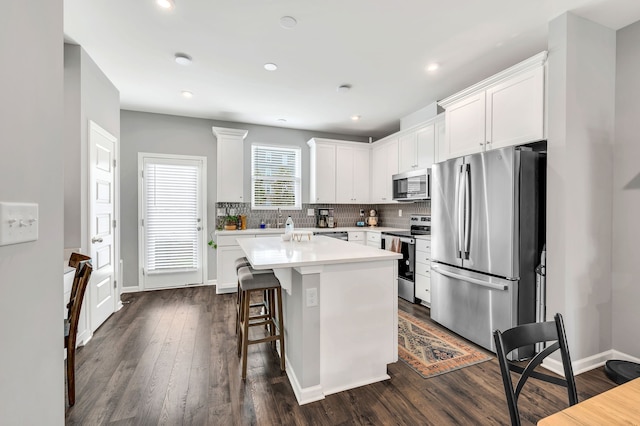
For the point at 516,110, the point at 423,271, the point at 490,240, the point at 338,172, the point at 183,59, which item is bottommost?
the point at 423,271

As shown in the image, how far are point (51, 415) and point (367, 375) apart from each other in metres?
1.83

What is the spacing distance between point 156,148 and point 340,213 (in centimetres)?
344

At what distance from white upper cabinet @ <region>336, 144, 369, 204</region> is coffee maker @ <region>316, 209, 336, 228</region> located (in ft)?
1.23

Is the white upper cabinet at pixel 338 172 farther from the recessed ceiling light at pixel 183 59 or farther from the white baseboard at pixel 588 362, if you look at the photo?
the white baseboard at pixel 588 362

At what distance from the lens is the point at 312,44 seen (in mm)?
2734

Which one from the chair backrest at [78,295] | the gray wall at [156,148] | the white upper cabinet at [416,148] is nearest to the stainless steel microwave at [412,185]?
the white upper cabinet at [416,148]

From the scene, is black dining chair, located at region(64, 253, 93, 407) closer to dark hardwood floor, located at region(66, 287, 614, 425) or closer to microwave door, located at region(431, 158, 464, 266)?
dark hardwood floor, located at region(66, 287, 614, 425)

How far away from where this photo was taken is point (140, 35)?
8.49ft

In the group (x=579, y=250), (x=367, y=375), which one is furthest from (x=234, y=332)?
(x=579, y=250)

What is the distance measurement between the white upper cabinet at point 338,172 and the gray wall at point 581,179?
340 cm

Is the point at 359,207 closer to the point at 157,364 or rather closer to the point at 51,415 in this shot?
the point at 157,364

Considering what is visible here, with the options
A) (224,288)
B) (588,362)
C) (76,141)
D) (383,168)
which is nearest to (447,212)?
(588,362)

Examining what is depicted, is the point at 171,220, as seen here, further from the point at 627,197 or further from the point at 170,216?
the point at 627,197

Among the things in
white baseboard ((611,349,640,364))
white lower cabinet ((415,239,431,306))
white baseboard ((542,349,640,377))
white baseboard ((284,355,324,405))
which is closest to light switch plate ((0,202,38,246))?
white baseboard ((284,355,324,405))
